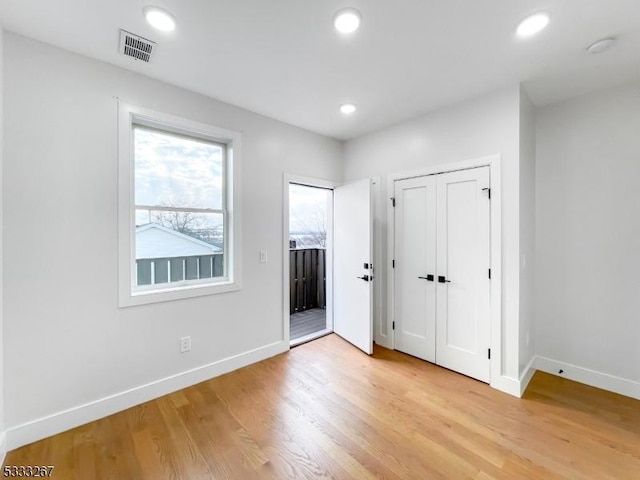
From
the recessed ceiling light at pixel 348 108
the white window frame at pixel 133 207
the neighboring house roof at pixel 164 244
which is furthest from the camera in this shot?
the recessed ceiling light at pixel 348 108

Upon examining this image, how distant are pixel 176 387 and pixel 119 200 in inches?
66.7

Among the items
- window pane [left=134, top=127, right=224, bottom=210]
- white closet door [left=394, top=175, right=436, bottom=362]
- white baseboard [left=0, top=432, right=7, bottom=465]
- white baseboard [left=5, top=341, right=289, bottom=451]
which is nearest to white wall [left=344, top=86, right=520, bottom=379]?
white closet door [left=394, top=175, right=436, bottom=362]

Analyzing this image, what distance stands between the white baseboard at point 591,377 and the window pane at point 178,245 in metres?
3.54

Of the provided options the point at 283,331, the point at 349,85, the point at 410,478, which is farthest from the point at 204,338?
the point at 349,85

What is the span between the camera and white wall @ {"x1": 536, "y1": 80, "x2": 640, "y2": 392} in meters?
2.44

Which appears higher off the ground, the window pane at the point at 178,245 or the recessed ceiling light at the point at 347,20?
the recessed ceiling light at the point at 347,20

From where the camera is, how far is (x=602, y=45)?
1.90m

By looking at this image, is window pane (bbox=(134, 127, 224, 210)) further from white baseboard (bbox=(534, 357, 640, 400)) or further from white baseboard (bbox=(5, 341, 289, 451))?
white baseboard (bbox=(534, 357, 640, 400))

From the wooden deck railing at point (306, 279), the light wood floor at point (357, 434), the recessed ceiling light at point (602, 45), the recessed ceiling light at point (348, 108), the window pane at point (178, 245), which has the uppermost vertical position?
the recessed ceiling light at point (348, 108)

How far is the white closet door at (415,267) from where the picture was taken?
3004mm

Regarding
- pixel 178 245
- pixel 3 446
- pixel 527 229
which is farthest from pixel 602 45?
pixel 3 446

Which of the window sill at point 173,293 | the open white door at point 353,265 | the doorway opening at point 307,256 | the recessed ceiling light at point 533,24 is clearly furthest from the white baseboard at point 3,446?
the recessed ceiling light at point 533,24

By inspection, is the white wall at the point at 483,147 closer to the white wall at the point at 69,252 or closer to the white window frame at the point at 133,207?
the white window frame at the point at 133,207

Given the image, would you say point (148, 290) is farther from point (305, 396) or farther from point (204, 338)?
point (305, 396)
